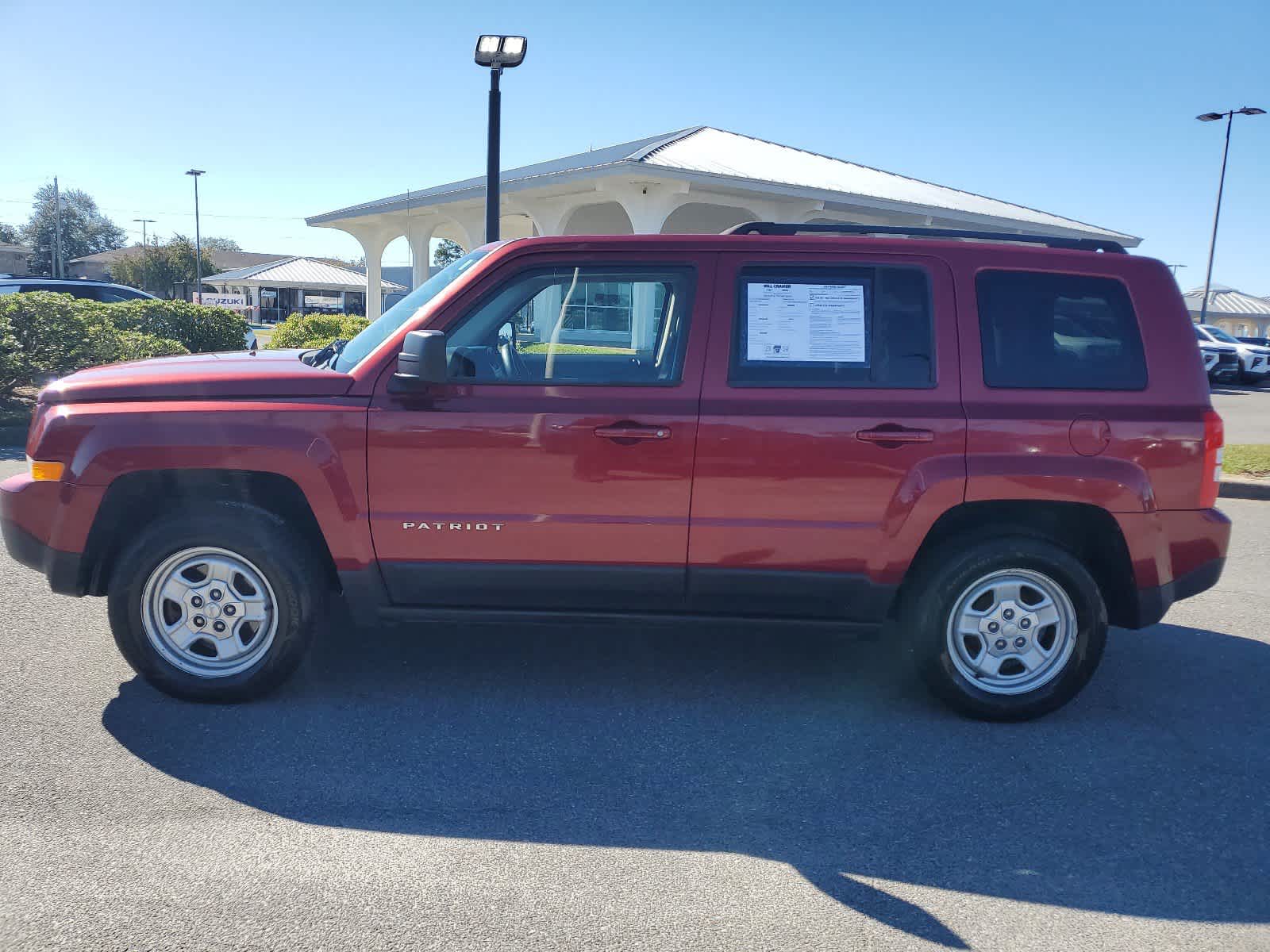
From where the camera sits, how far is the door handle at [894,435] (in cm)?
405

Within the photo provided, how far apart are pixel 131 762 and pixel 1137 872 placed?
3.46 meters

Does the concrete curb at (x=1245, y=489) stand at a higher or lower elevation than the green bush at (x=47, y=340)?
lower

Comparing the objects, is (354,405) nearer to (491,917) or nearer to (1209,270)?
(491,917)

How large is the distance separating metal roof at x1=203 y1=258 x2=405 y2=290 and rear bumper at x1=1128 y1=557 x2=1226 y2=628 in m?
59.0

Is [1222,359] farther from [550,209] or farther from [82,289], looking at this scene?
[82,289]

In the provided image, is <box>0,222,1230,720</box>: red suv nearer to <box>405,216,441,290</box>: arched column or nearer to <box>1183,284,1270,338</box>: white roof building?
<box>405,216,441,290</box>: arched column

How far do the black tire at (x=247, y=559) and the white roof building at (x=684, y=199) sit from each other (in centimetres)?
1261

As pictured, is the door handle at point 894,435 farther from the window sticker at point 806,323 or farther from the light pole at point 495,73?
the light pole at point 495,73

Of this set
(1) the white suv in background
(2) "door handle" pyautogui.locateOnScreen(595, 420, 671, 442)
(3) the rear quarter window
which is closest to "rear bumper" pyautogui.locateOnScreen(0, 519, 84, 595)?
(2) "door handle" pyautogui.locateOnScreen(595, 420, 671, 442)

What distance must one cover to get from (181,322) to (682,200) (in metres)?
8.48

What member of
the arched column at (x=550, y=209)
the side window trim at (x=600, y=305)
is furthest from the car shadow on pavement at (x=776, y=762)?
the arched column at (x=550, y=209)

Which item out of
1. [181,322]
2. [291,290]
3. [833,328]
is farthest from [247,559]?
[291,290]

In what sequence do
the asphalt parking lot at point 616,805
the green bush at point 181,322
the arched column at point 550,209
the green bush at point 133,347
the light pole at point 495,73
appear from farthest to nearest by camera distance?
the arched column at point 550,209
the green bush at point 181,322
the green bush at point 133,347
the light pole at point 495,73
the asphalt parking lot at point 616,805

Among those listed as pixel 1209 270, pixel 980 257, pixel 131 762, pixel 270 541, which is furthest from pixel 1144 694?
pixel 1209 270
